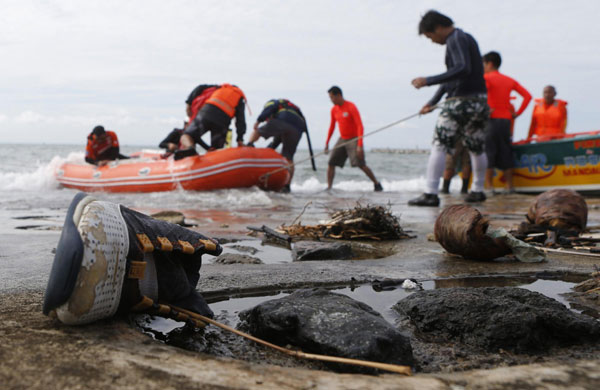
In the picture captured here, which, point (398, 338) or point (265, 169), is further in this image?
point (265, 169)

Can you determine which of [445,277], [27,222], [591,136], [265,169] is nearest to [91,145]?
[265,169]

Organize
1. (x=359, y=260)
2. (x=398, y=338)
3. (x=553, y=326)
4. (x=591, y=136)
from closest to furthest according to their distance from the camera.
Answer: (x=398, y=338) < (x=553, y=326) < (x=359, y=260) < (x=591, y=136)

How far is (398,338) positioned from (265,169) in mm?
8824

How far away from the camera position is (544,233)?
11.6 ft

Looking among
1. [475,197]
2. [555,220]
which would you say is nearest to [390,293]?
[555,220]

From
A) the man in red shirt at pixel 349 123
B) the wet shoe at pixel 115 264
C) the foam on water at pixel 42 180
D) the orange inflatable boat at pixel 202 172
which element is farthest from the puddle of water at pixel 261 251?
the foam on water at pixel 42 180

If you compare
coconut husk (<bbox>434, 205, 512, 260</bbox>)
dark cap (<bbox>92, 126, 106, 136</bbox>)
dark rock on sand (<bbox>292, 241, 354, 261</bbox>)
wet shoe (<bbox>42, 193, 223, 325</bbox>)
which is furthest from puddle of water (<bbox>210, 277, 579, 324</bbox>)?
dark cap (<bbox>92, 126, 106, 136</bbox>)

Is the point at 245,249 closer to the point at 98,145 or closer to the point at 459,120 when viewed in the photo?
the point at 459,120

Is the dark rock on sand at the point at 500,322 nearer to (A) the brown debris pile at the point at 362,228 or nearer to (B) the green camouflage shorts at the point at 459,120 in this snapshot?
(A) the brown debris pile at the point at 362,228

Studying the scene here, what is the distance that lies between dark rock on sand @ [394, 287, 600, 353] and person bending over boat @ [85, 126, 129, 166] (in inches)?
428

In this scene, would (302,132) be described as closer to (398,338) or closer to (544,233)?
(544,233)

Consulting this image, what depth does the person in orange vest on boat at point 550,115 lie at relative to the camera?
1048cm

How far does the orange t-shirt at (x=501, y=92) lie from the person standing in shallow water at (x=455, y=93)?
2564 millimetres

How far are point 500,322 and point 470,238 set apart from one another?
53.3 inches
